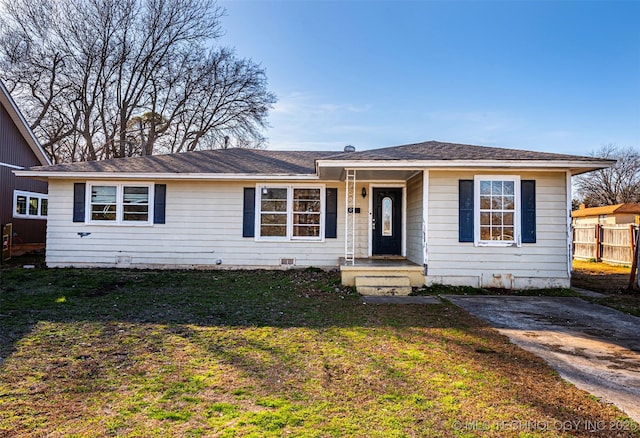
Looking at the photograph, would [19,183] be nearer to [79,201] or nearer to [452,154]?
[79,201]

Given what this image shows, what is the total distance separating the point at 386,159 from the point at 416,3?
5.64 meters

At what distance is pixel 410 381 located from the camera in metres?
3.16

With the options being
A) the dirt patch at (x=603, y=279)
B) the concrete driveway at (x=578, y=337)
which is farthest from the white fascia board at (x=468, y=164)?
the dirt patch at (x=603, y=279)

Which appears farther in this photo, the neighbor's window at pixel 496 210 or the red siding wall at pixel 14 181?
the red siding wall at pixel 14 181

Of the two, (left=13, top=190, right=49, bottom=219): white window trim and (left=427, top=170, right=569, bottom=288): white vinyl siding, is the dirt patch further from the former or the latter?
(left=13, top=190, right=49, bottom=219): white window trim

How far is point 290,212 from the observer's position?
10.2 meters

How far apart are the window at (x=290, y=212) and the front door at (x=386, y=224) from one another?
153 centimetres

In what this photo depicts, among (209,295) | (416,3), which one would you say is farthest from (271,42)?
(209,295)

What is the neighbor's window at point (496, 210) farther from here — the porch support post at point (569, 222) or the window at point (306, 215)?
the window at point (306, 215)

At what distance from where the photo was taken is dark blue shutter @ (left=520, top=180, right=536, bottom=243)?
807 cm

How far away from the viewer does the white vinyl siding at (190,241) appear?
33.3 feet

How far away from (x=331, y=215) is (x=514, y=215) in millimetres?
4409

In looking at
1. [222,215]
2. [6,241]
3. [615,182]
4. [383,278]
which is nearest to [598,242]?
[383,278]

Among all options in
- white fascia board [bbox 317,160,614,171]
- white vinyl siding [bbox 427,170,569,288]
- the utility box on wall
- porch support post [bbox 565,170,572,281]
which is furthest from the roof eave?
the utility box on wall
